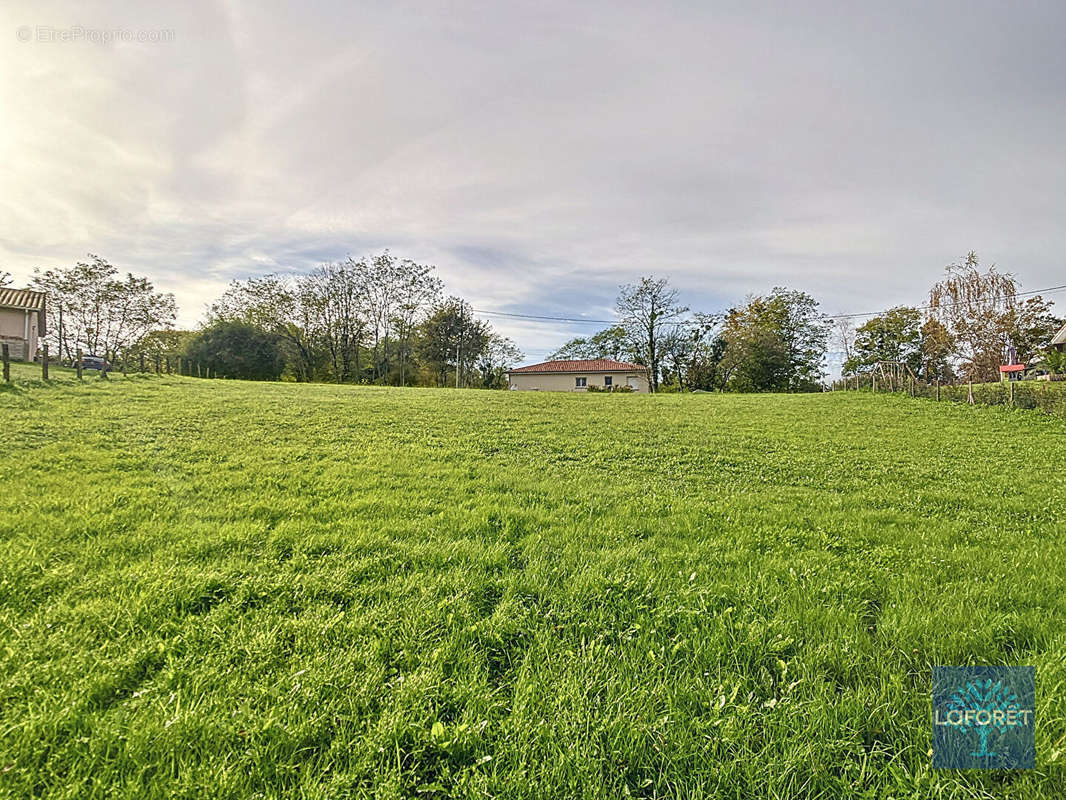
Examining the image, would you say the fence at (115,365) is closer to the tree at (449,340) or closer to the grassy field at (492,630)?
the grassy field at (492,630)

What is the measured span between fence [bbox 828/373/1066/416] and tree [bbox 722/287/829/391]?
697 inches

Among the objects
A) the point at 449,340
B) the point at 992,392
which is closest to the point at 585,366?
the point at 449,340

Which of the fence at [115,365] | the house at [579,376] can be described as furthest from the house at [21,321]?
the house at [579,376]

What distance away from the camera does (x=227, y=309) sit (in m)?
38.6

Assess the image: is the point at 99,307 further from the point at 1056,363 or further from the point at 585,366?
the point at 1056,363

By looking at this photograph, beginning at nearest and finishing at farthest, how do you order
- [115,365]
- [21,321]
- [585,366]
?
[21,321] → [115,365] → [585,366]

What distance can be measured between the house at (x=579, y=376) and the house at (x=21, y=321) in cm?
3336

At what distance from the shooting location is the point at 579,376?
46719 millimetres

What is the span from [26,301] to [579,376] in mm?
39057

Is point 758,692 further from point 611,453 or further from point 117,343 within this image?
point 117,343

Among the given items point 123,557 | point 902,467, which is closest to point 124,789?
point 123,557

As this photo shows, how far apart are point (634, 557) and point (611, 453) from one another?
4464 millimetres

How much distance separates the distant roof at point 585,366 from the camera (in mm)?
46375

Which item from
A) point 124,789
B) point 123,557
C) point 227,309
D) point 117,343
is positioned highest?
point 227,309
